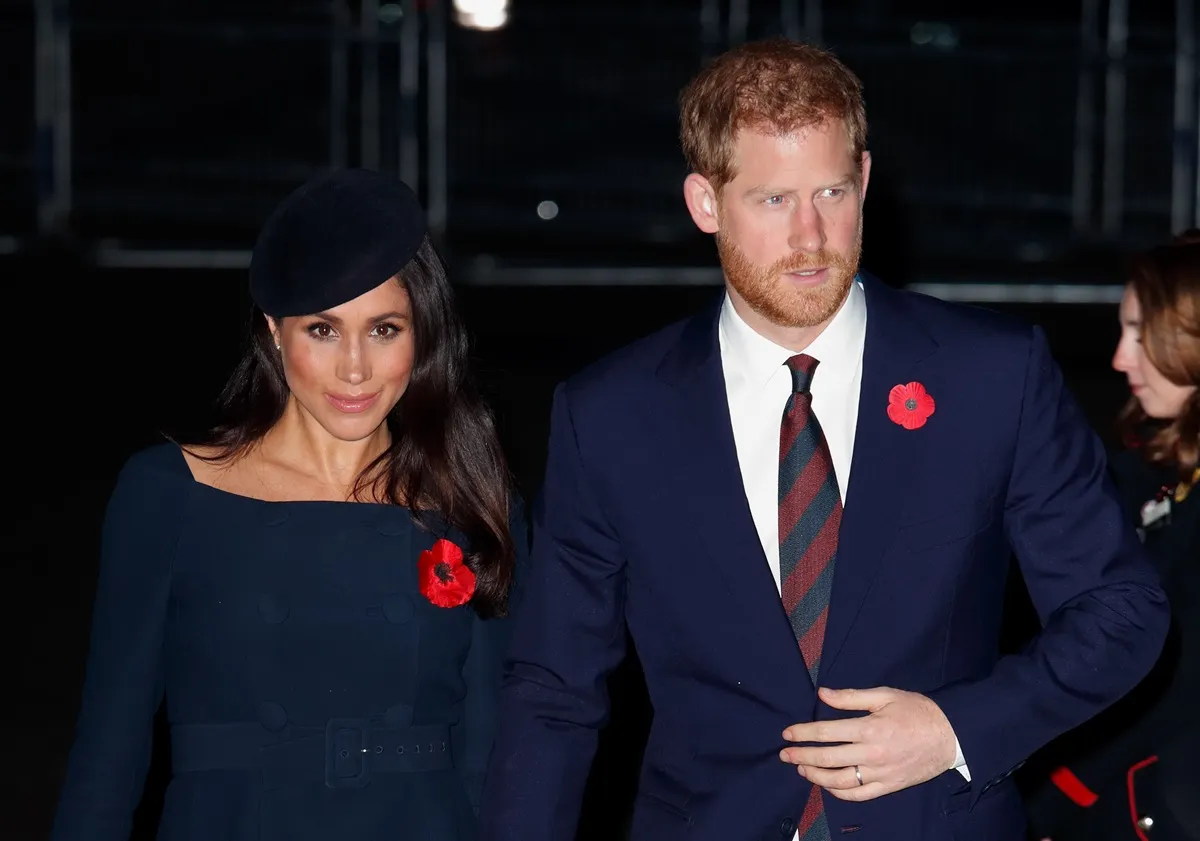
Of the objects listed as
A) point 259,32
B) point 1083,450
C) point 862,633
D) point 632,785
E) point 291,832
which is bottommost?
point 632,785

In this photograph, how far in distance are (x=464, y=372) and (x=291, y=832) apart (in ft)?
3.26

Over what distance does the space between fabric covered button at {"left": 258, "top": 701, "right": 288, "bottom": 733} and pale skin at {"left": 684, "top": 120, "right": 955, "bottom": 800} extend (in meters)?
1.04

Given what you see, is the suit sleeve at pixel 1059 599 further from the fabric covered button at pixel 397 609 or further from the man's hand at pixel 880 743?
the fabric covered button at pixel 397 609

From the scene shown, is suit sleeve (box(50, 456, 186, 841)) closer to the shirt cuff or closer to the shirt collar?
the shirt collar

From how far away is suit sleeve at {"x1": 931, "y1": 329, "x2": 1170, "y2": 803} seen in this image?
3.17 meters

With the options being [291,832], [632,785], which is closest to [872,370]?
[291,832]

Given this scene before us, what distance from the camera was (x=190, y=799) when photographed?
12.3ft

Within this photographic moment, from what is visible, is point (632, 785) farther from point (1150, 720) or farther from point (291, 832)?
point (291, 832)

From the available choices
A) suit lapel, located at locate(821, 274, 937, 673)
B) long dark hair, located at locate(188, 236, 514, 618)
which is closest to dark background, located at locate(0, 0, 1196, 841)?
long dark hair, located at locate(188, 236, 514, 618)

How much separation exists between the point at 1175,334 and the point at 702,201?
1.73m

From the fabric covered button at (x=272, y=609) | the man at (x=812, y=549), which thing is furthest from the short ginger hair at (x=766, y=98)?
the fabric covered button at (x=272, y=609)

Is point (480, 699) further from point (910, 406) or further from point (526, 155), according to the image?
point (526, 155)

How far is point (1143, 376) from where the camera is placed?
4863 millimetres

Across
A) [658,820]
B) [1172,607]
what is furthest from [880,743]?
[1172,607]
